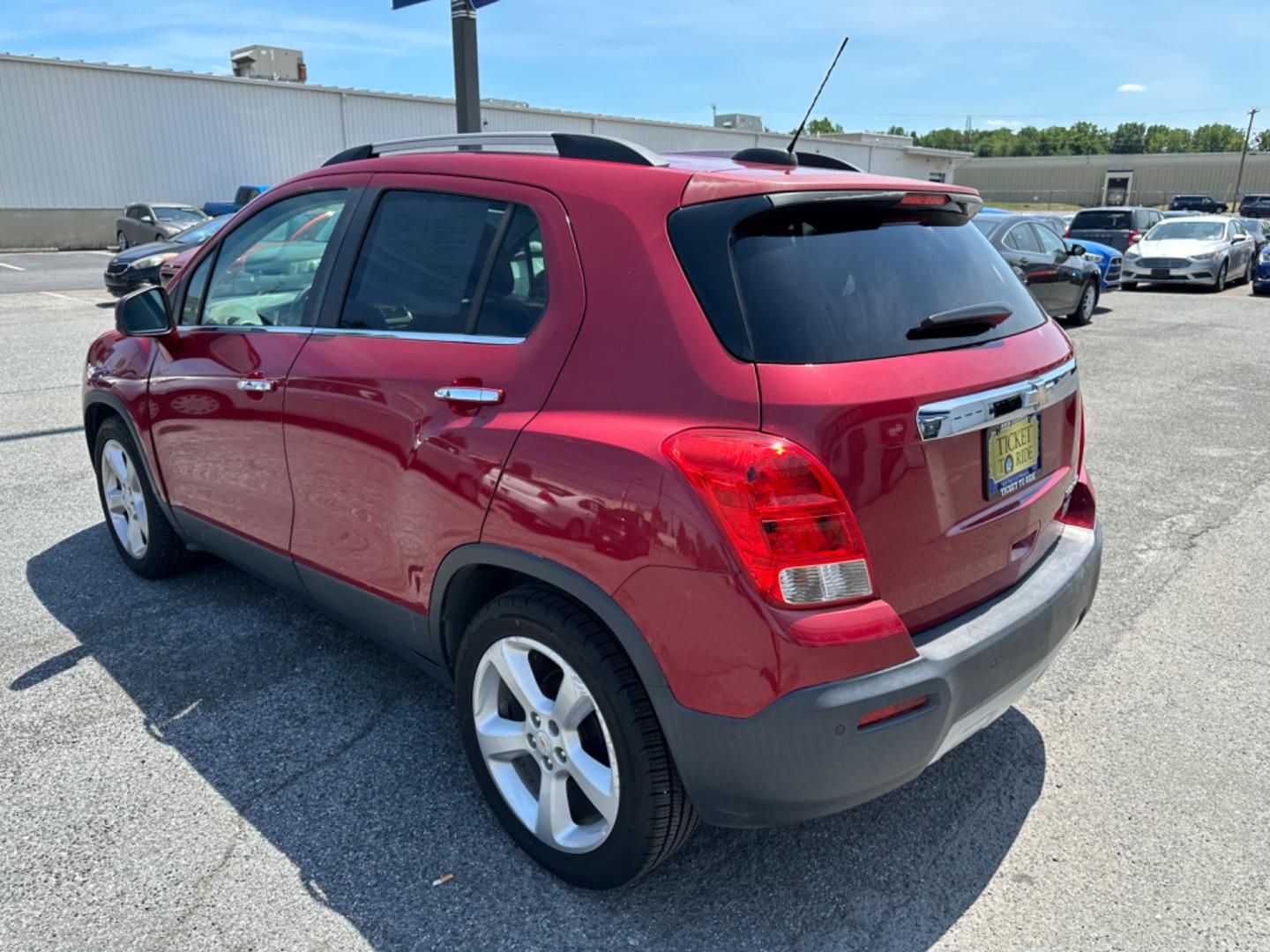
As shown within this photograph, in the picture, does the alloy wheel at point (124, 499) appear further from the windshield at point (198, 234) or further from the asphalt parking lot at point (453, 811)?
the windshield at point (198, 234)

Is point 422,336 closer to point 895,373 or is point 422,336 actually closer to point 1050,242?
point 895,373

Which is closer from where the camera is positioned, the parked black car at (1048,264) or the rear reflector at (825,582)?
the rear reflector at (825,582)

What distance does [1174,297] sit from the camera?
60.0 ft

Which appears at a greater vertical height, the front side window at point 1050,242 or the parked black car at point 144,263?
the front side window at point 1050,242

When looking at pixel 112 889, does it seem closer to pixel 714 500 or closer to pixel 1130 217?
pixel 714 500

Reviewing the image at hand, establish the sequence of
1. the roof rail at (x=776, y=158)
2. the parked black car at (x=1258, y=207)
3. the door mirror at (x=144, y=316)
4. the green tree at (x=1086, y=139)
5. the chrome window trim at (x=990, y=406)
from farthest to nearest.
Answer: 1. the green tree at (x=1086, y=139)
2. the parked black car at (x=1258, y=207)
3. the door mirror at (x=144, y=316)
4. the roof rail at (x=776, y=158)
5. the chrome window trim at (x=990, y=406)

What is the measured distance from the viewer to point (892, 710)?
2.09 m

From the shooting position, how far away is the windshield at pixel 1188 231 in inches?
790

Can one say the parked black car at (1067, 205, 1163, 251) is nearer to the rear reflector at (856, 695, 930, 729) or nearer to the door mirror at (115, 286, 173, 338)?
the door mirror at (115, 286, 173, 338)

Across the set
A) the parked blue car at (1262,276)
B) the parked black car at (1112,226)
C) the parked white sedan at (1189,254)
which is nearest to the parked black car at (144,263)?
the parked white sedan at (1189,254)

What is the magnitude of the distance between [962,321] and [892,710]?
3.35ft

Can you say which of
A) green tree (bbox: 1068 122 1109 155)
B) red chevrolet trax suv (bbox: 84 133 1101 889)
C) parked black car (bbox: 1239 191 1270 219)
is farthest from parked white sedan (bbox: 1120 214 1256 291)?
green tree (bbox: 1068 122 1109 155)

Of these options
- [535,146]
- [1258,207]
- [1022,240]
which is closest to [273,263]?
[535,146]

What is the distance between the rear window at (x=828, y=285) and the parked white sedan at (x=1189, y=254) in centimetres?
1949
